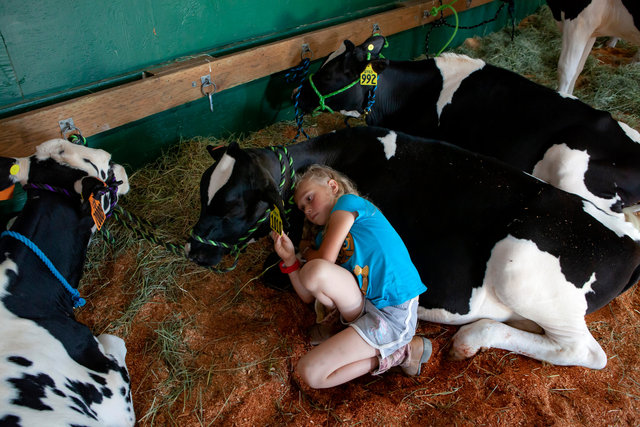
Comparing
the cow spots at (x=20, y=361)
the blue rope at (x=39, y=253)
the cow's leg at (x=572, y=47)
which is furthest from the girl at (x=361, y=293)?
the cow's leg at (x=572, y=47)

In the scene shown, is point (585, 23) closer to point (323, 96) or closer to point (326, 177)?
point (323, 96)

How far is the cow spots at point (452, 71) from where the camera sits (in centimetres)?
434

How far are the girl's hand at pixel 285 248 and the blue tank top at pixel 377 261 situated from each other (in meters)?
0.33

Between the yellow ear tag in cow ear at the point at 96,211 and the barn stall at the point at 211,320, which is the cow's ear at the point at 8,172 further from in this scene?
the barn stall at the point at 211,320

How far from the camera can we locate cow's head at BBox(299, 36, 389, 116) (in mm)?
4254

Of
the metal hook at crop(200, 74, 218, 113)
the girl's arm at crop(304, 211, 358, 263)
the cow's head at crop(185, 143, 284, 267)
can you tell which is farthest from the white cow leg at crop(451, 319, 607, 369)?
the metal hook at crop(200, 74, 218, 113)

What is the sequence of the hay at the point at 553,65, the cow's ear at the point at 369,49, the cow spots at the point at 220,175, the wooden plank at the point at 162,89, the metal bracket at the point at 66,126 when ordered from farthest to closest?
the hay at the point at 553,65
the cow's ear at the point at 369,49
the metal bracket at the point at 66,126
the wooden plank at the point at 162,89
the cow spots at the point at 220,175

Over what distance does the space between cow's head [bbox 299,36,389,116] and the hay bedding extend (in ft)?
5.59

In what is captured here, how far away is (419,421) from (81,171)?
2.37 meters

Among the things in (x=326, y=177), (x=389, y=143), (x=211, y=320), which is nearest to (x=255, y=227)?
(x=326, y=177)

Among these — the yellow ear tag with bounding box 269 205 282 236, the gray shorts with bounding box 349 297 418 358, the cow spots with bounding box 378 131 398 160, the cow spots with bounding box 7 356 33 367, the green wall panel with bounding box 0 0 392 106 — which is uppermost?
the green wall panel with bounding box 0 0 392 106

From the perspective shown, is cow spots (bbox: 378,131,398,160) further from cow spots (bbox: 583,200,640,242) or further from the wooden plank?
the wooden plank

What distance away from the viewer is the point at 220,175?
2771 mm

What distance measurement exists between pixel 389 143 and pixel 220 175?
49.0 inches
